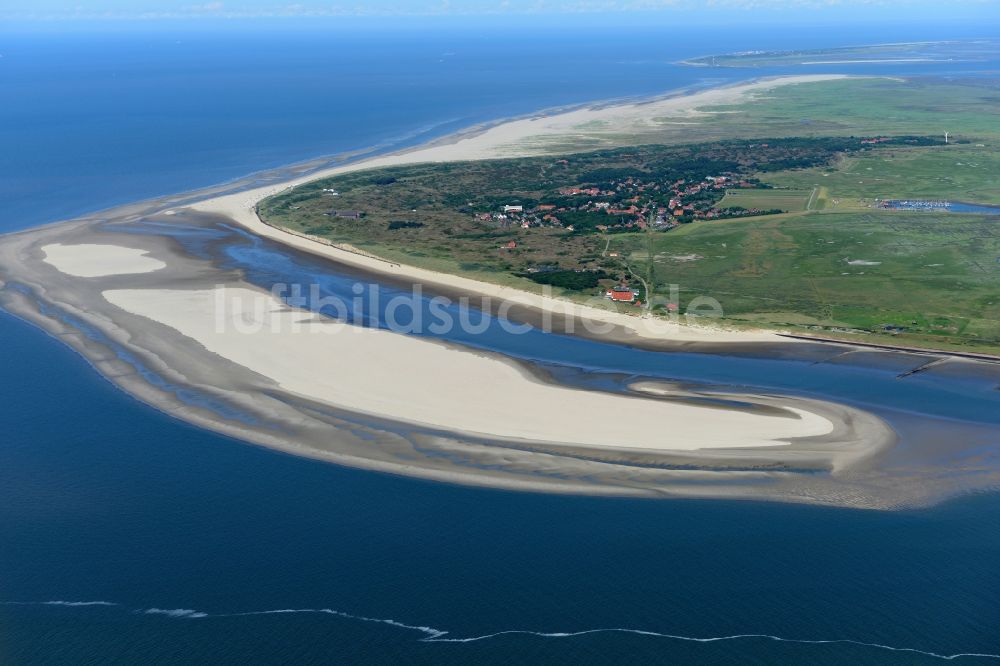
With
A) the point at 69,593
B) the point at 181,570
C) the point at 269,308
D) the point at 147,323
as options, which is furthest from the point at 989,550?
the point at 147,323

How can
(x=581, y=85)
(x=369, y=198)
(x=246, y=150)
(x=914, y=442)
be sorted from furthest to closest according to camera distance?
(x=581, y=85) < (x=246, y=150) < (x=369, y=198) < (x=914, y=442)

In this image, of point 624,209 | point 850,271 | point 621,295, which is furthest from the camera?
point 624,209

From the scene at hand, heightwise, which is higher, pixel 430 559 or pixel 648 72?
pixel 648 72

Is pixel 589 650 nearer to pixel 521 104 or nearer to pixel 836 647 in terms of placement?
pixel 836 647

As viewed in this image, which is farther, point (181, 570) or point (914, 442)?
point (914, 442)

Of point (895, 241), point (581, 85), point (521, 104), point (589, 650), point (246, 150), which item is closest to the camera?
point (589, 650)

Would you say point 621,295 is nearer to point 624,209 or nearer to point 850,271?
point 850,271

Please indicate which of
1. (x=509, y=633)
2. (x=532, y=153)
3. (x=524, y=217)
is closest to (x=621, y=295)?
(x=524, y=217)

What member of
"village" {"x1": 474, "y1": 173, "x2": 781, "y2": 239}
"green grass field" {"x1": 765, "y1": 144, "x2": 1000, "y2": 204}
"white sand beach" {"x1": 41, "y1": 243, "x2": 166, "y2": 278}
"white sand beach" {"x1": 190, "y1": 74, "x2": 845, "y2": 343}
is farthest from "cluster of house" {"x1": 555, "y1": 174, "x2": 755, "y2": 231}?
"white sand beach" {"x1": 41, "y1": 243, "x2": 166, "y2": 278}
